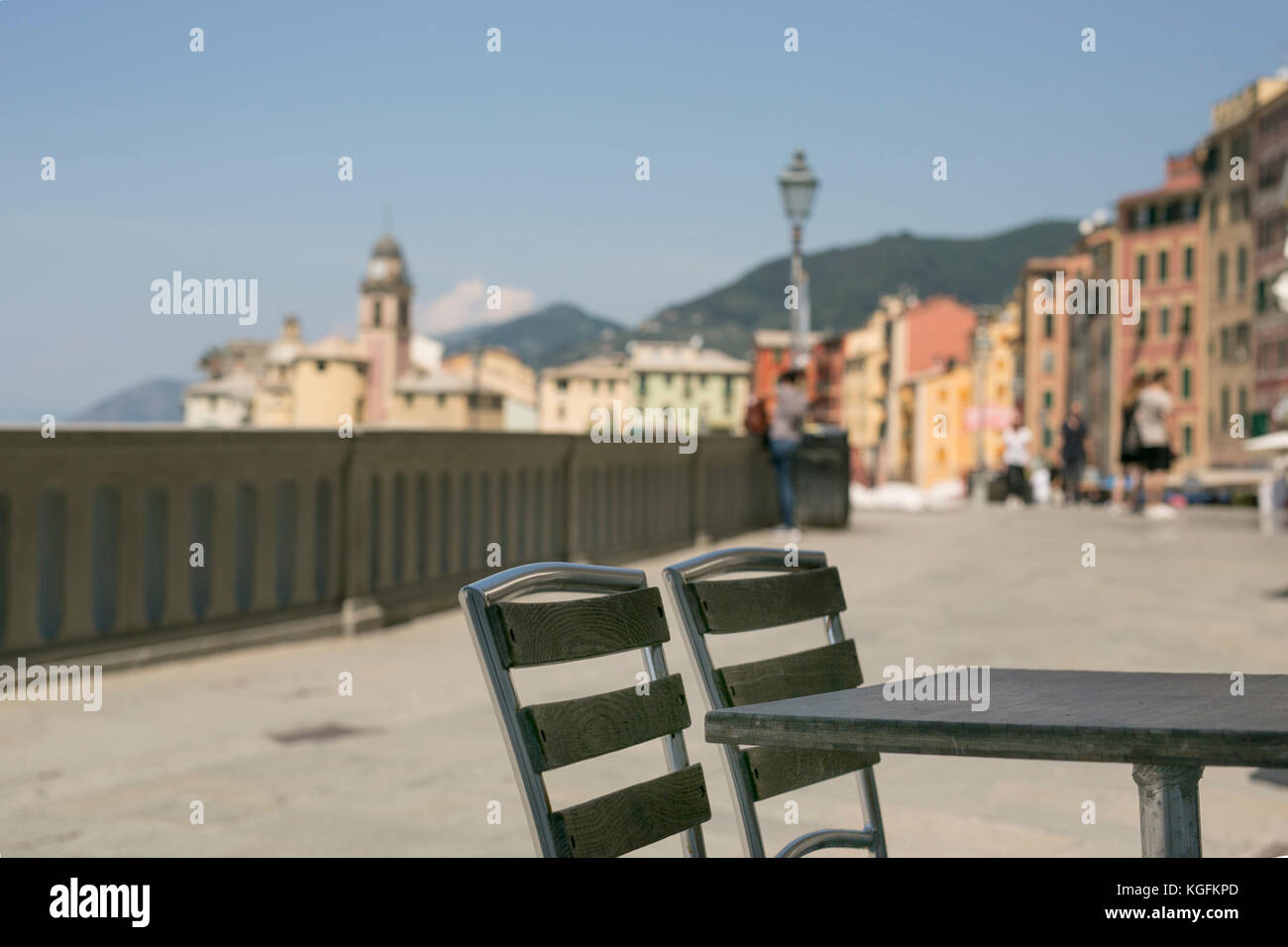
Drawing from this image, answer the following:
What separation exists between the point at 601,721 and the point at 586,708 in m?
0.04

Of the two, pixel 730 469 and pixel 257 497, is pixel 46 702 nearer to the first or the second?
pixel 257 497

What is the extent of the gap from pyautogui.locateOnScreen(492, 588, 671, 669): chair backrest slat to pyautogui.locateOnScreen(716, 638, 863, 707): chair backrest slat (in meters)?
0.23

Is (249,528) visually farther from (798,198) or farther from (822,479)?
(798,198)

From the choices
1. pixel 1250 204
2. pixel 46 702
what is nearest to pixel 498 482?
pixel 46 702

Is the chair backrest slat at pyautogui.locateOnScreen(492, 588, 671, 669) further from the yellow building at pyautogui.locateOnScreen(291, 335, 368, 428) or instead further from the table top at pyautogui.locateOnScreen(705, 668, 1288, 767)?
the yellow building at pyautogui.locateOnScreen(291, 335, 368, 428)

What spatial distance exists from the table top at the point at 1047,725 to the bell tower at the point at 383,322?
604ft

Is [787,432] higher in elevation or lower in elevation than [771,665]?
higher

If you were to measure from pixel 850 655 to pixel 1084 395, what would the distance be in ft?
331

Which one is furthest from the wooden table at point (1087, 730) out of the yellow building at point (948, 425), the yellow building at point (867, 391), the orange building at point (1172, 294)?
the yellow building at point (867, 391)

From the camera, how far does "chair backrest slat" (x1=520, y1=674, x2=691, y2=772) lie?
7.44 ft

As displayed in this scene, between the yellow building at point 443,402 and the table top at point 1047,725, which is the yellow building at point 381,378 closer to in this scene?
the yellow building at point 443,402

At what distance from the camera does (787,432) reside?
17109 millimetres

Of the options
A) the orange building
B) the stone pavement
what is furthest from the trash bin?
the orange building

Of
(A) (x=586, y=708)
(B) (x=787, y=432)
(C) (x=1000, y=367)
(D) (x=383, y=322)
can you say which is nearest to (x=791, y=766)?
(A) (x=586, y=708)
